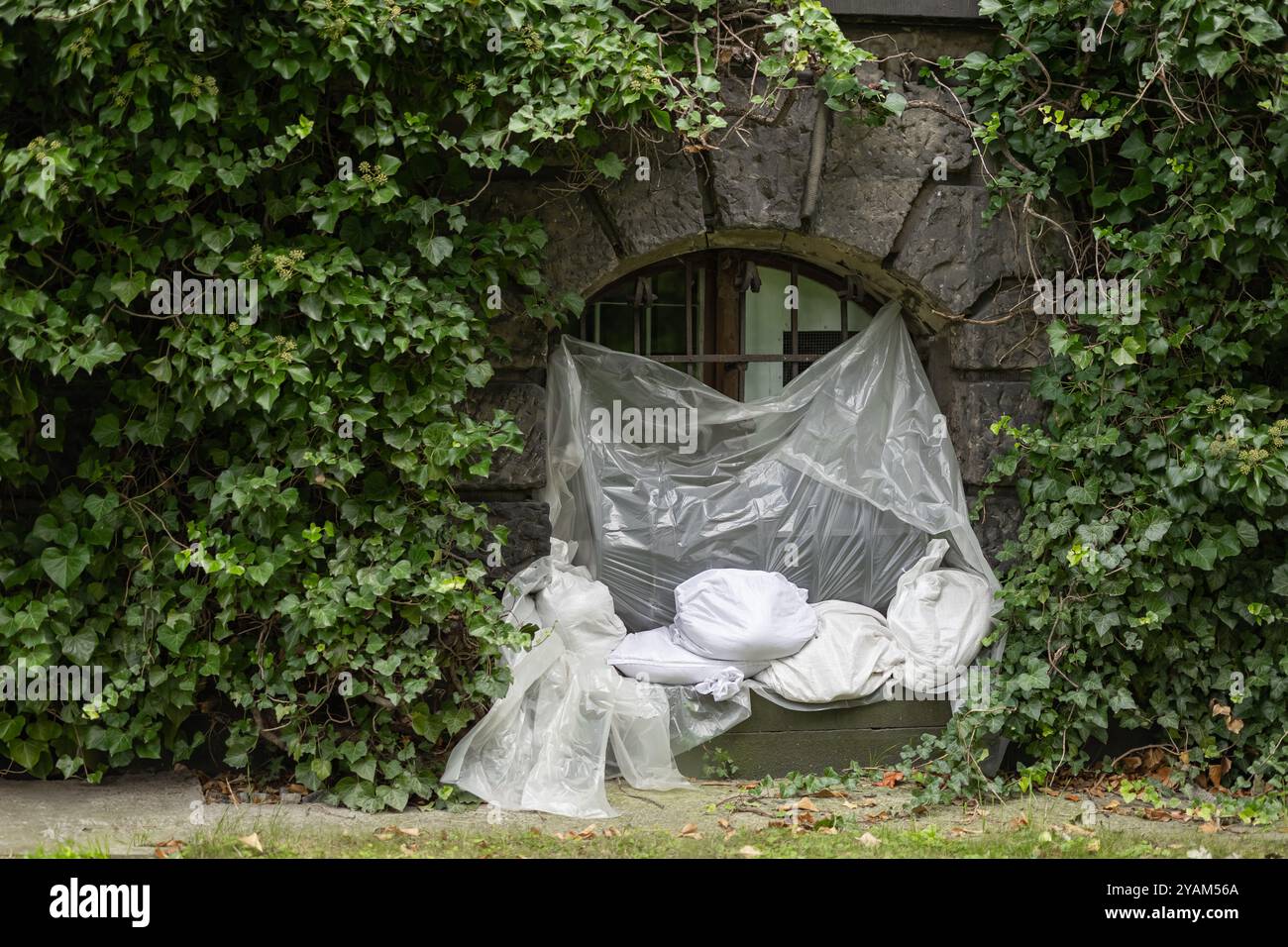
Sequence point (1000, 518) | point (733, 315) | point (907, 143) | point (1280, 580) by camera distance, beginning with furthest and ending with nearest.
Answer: point (733, 315) → point (1000, 518) → point (907, 143) → point (1280, 580)

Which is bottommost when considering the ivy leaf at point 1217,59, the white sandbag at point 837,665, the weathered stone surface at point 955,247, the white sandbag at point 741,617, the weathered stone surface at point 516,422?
the white sandbag at point 837,665

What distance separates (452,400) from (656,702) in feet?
4.72

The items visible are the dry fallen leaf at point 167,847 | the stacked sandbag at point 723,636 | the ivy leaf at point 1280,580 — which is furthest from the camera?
the stacked sandbag at point 723,636

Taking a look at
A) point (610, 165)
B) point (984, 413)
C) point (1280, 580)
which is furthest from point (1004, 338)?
point (610, 165)

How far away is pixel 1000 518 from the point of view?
17.3ft

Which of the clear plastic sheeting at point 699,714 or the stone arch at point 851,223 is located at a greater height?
the stone arch at point 851,223

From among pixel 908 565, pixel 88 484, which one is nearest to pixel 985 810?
pixel 908 565

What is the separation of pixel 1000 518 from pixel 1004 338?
0.76 metres

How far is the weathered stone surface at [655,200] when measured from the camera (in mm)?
4965
